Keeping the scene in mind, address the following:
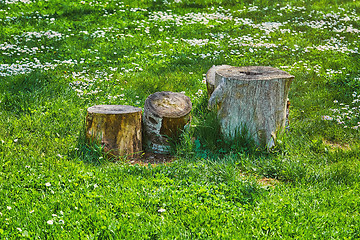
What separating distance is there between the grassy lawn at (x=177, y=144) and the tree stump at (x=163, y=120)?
0.19m

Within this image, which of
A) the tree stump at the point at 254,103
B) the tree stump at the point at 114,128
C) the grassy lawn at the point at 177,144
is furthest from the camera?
the tree stump at the point at 254,103

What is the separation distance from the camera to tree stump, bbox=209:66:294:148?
15.6 feet

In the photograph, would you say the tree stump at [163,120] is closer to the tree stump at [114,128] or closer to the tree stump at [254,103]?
the tree stump at [114,128]

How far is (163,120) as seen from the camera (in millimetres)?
4820

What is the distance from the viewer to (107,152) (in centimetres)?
464

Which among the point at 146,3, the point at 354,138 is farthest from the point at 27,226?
the point at 146,3

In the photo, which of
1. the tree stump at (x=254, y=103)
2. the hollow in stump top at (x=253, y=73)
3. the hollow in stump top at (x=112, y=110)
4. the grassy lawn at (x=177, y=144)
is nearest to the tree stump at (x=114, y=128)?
the hollow in stump top at (x=112, y=110)

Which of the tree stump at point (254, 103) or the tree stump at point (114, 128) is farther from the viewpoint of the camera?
the tree stump at point (254, 103)

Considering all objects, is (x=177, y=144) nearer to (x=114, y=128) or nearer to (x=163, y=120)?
(x=163, y=120)

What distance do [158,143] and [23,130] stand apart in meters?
1.92

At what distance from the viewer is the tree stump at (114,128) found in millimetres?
4590

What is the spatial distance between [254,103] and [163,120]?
1.23 meters

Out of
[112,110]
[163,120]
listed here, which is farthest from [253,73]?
[112,110]

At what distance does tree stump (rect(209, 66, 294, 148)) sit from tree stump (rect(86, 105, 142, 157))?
1.21 m
